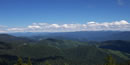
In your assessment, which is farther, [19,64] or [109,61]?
[109,61]
